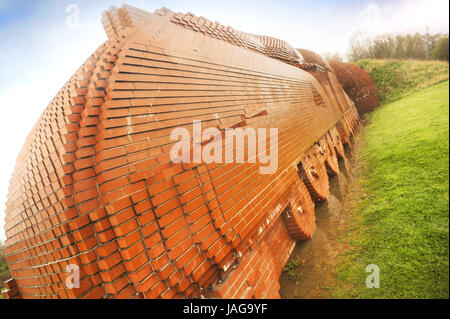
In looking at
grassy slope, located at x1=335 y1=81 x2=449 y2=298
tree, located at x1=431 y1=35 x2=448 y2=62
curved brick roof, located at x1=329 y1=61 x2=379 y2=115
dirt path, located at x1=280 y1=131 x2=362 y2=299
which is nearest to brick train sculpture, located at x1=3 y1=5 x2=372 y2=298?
dirt path, located at x1=280 y1=131 x2=362 y2=299

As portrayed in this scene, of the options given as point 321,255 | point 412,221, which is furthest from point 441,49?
point 321,255

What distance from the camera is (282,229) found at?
3.62 m

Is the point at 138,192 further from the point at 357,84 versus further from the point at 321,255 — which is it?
the point at 357,84

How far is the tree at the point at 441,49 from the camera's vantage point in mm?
1261

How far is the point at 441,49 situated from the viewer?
4.19 ft

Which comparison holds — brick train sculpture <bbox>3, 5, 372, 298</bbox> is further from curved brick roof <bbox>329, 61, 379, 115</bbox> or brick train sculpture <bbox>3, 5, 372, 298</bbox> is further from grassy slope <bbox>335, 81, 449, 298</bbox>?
curved brick roof <bbox>329, 61, 379, 115</bbox>

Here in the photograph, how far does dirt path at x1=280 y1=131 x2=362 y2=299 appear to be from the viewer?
3094 millimetres

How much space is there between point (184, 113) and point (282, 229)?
272cm

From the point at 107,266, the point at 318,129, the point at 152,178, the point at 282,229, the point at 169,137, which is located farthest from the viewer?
the point at 318,129

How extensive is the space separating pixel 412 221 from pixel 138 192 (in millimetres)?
3997

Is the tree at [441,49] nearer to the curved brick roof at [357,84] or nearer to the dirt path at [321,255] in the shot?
the dirt path at [321,255]

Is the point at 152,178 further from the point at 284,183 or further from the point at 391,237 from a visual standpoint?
the point at 391,237

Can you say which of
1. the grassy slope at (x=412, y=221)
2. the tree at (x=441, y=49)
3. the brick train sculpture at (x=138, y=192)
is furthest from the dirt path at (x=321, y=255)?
the tree at (x=441, y=49)
